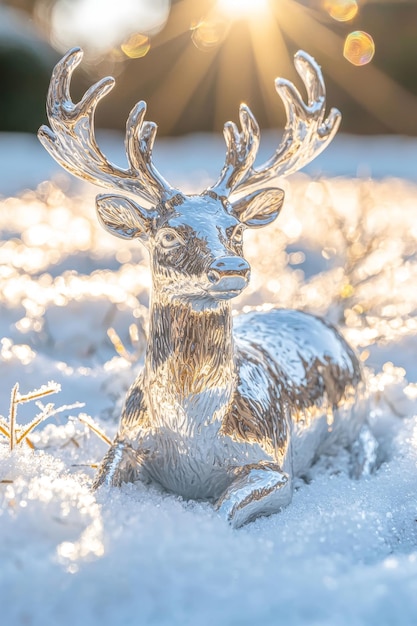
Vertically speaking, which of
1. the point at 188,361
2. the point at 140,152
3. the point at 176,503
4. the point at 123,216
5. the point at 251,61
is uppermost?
the point at 251,61

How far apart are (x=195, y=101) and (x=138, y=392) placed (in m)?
13.5

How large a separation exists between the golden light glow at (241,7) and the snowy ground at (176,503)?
27.5 feet

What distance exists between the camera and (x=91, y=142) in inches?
79.0

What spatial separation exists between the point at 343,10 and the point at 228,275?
584 inches

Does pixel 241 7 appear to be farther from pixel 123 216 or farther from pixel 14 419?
pixel 14 419

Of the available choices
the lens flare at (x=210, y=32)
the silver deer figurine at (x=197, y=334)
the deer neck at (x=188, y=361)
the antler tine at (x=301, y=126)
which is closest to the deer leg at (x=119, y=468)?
the silver deer figurine at (x=197, y=334)

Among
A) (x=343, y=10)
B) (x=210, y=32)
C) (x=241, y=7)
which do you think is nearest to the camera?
(x=241, y=7)

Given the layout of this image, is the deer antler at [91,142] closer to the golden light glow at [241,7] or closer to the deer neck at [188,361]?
the deer neck at [188,361]

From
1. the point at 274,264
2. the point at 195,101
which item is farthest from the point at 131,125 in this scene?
the point at 195,101

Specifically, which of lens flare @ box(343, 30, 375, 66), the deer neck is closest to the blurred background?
lens flare @ box(343, 30, 375, 66)

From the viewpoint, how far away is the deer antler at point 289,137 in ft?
6.80

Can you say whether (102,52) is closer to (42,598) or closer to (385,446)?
(385,446)

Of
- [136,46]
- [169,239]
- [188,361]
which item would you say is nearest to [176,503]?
[188,361]

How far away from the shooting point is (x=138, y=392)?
2008 mm
